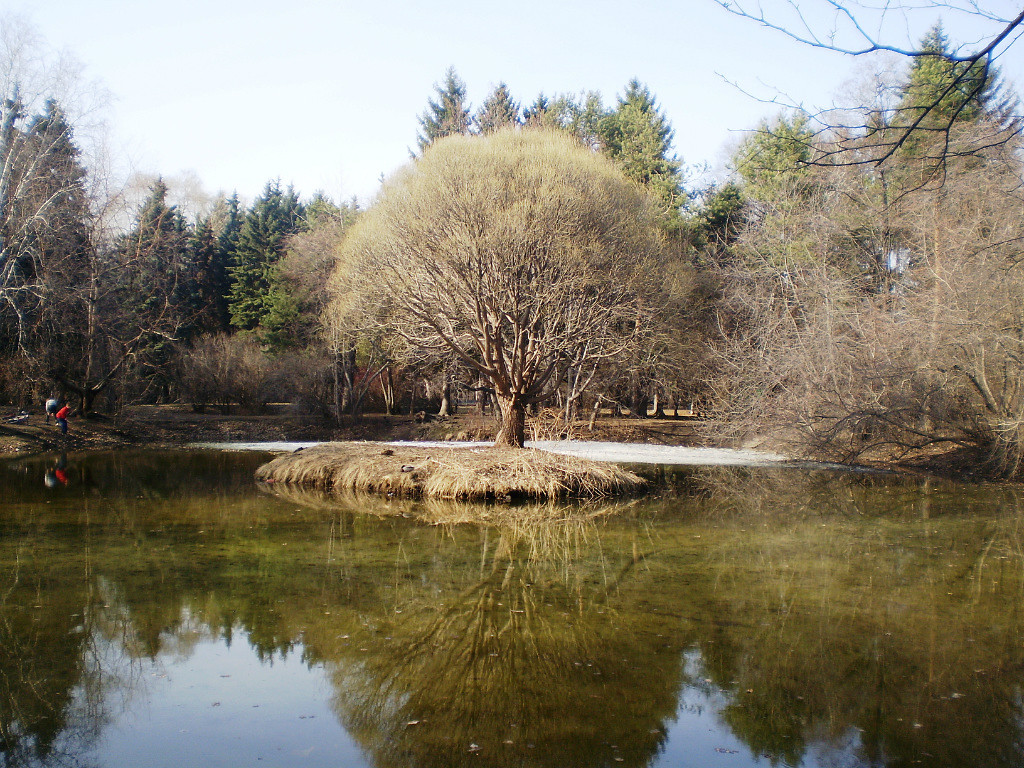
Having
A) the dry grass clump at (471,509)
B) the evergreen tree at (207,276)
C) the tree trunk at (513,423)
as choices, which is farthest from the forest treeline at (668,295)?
the dry grass clump at (471,509)

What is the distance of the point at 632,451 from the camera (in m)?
23.6

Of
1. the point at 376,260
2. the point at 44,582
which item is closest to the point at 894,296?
the point at 376,260

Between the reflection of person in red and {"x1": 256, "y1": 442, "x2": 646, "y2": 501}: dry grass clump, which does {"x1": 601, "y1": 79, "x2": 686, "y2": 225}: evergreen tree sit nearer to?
{"x1": 256, "y1": 442, "x2": 646, "y2": 501}: dry grass clump

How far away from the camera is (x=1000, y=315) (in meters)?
15.0

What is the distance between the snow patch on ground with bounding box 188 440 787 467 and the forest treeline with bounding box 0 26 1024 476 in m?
0.85

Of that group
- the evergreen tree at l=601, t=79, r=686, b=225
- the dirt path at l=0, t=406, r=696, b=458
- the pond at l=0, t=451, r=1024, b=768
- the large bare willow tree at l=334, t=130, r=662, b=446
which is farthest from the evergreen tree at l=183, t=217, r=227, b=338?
the pond at l=0, t=451, r=1024, b=768

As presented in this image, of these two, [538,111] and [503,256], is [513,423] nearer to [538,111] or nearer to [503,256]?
[503,256]

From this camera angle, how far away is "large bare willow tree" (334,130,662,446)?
1577cm

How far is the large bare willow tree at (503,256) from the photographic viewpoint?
621 inches

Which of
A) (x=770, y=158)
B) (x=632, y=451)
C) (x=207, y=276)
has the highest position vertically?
(x=770, y=158)

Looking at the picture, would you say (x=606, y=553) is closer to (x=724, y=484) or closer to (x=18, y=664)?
(x=18, y=664)

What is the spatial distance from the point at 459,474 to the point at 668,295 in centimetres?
1293

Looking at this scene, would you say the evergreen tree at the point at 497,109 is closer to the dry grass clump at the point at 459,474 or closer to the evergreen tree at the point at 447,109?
the evergreen tree at the point at 447,109

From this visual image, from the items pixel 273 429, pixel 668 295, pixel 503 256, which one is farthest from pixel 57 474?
pixel 668 295
